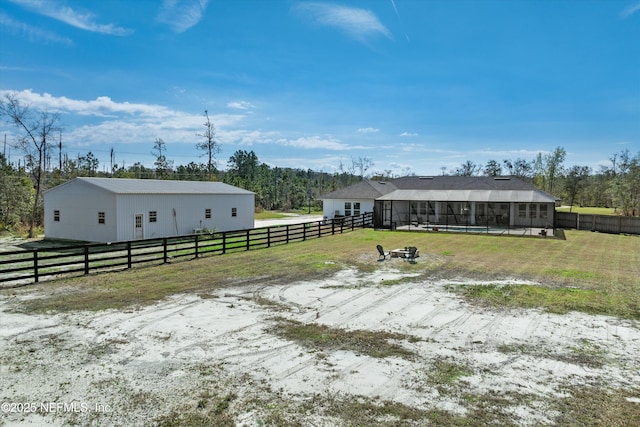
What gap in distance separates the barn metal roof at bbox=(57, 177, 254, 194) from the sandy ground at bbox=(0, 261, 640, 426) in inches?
525

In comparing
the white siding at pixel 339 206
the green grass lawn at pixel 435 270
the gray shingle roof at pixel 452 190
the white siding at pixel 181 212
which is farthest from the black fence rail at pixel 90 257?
the gray shingle roof at pixel 452 190

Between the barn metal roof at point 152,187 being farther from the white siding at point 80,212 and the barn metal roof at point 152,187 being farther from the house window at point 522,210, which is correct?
the house window at point 522,210

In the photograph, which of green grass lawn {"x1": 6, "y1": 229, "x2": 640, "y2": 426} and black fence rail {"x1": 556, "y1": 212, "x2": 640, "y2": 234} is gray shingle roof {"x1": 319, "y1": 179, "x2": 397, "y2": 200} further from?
black fence rail {"x1": 556, "y1": 212, "x2": 640, "y2": 234}

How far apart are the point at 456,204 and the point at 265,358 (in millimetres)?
30093

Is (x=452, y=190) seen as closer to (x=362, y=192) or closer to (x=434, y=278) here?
(x=362, y=192)

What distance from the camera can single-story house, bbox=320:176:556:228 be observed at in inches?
1248

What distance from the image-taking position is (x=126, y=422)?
4.78m

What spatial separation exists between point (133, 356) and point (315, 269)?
8.36 m

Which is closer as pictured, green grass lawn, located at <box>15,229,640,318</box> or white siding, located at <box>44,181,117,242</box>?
green grass lawn, located at <box>15,229,640,318</box>

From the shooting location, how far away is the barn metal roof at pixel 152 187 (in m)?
22.6

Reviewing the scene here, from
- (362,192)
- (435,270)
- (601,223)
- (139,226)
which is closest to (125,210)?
(139,226)

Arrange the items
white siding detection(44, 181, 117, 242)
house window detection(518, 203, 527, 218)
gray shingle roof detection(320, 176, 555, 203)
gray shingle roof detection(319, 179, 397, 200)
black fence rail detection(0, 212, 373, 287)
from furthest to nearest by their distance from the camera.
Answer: gray shingle roof detection(319, 179, 397, 200), house window detection(518, 203, 527, 218), gray shingle roof detection(320, 176, 555, 203), white siding detection(44, 181, 117, 242), black fence rail detection(0, 212, 373, 287)

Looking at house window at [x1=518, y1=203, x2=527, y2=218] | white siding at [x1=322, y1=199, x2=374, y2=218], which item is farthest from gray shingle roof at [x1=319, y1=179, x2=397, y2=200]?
house window at [x1=518, y1=203, x2=527, y2=218]

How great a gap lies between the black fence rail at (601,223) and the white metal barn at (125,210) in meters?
26.0
